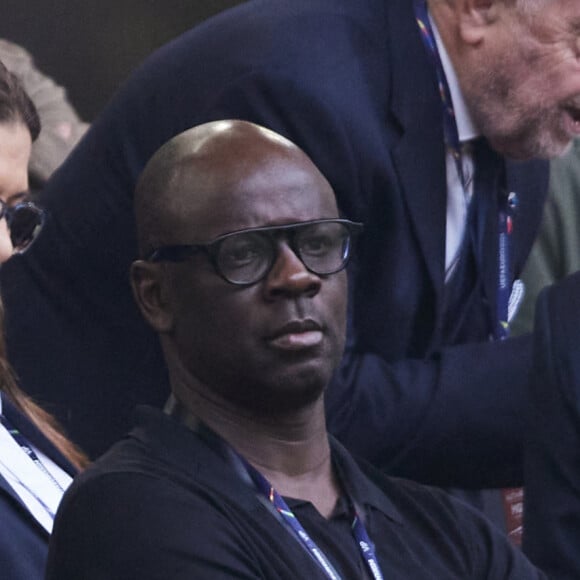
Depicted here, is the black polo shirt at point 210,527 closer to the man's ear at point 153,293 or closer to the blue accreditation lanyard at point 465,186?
the man's ear at point 153,293

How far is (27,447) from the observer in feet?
9.00

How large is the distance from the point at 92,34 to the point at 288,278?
1.84 metres

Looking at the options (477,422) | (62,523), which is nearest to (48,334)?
(477,422)

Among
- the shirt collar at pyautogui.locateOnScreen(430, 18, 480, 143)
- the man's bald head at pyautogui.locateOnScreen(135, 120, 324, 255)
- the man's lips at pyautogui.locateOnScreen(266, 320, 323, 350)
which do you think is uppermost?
the man's bald head at pyautogui.locateOnScreen(135, 120, 324, 255)

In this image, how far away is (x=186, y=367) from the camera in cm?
216

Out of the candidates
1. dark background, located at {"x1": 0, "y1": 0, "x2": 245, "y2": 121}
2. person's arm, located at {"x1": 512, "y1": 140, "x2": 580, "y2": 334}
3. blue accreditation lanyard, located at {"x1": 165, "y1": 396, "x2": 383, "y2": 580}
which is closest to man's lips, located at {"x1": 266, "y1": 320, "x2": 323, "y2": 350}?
blue accreditation lanyard, located at {"x1": 165, "y1": 396, "x2": 383, "y2": 580}

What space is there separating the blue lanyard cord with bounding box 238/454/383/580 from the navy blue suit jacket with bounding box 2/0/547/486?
92 cm

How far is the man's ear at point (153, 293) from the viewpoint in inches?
85.6

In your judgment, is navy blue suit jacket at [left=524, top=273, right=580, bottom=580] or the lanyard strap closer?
navy blue suit jacket at [left=524, top=273, right=580, bottom=580]

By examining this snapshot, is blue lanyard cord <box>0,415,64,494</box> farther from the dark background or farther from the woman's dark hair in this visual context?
the dark background

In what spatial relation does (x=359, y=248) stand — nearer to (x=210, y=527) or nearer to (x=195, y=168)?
(x=195, y=168)

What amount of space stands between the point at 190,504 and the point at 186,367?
9.4 inches

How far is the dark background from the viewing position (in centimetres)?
367

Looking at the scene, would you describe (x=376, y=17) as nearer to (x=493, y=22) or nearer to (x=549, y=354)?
(x=493, y=22)
